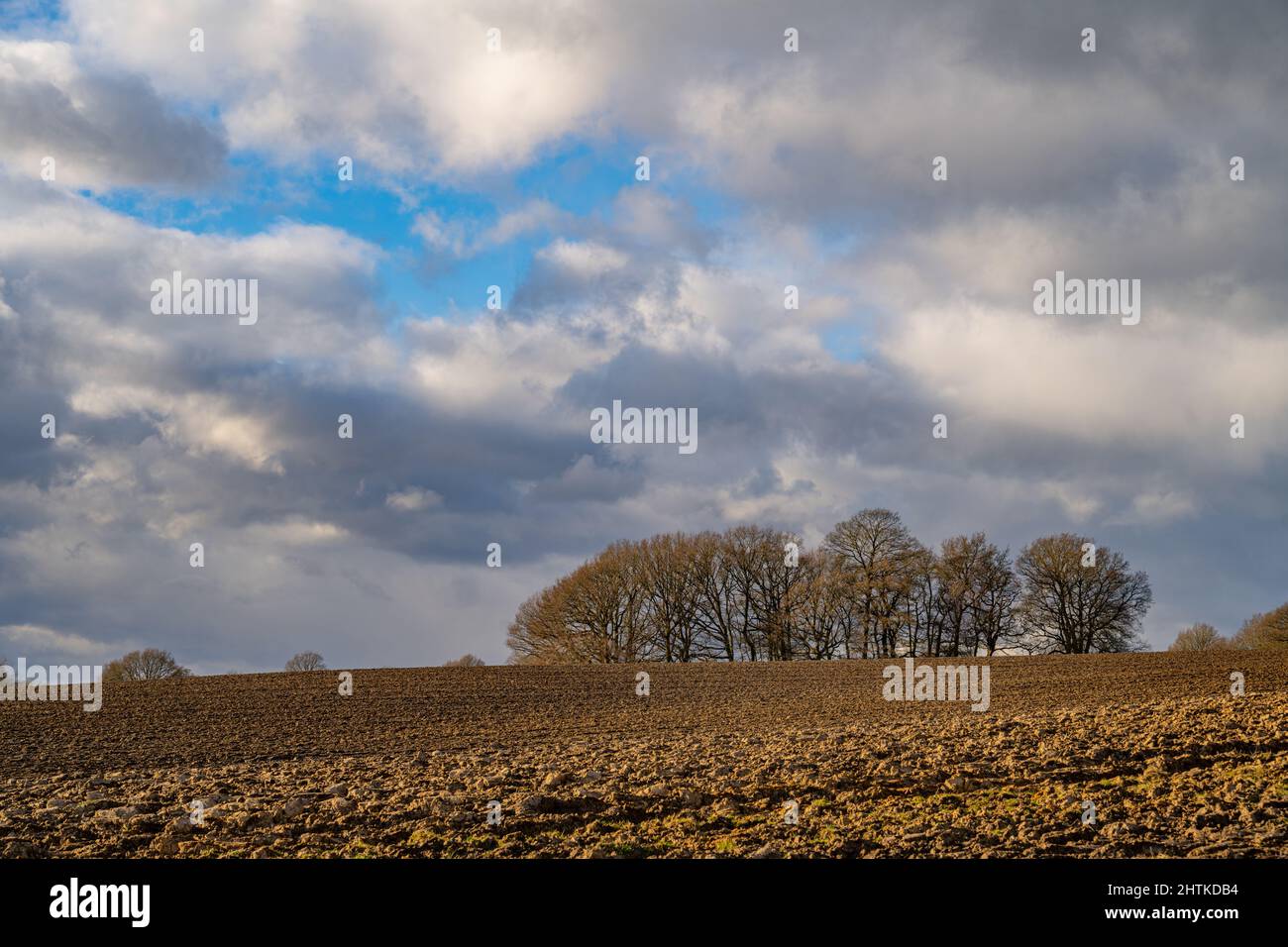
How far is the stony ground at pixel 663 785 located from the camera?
1323cm

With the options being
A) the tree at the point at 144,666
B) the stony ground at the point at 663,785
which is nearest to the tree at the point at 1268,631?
the stony ground at the point at 663,785

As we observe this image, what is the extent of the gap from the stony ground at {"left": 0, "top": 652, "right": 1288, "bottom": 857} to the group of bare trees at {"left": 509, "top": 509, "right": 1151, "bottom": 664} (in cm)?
3147

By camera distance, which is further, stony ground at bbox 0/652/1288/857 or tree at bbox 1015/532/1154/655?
tree at bbox 1015/532/1154/655

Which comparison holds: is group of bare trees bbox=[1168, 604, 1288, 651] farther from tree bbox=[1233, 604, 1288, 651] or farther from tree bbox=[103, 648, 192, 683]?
tree bbox=[103, 648, 192, 683]

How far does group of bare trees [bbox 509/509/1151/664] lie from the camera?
65812mm

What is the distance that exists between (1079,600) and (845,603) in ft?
51.0

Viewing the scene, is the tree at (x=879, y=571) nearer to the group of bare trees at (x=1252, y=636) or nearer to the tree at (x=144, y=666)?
the group of bare trees at (x=1252, y=636)

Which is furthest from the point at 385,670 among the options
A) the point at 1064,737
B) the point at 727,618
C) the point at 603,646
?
the point at 1064,737

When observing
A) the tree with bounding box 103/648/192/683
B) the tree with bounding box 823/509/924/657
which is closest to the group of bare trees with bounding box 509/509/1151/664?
the tree with bounding box 823/509/924/657

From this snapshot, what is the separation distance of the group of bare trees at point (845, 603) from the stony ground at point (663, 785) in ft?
103

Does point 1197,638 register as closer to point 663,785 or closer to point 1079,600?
point 1079,600

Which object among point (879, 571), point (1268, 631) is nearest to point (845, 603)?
point (879, 571)

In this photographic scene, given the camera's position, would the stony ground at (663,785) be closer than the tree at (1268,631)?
Yes
